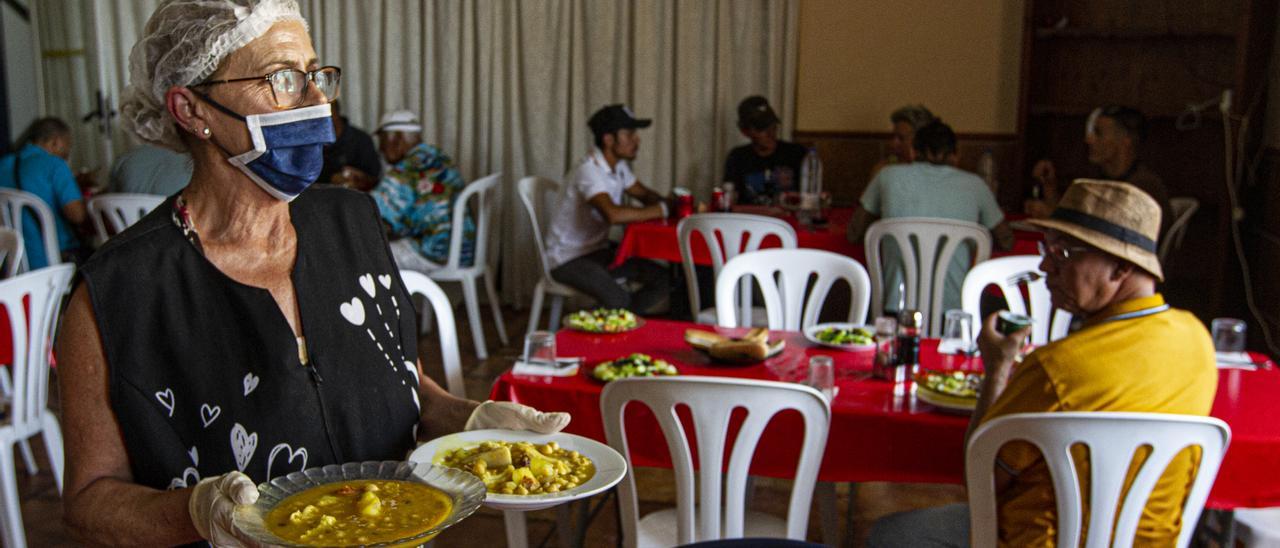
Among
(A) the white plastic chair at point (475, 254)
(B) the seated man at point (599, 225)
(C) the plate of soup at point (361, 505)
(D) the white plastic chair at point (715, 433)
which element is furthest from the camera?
(A) the white plastic chair at point (475, 254)

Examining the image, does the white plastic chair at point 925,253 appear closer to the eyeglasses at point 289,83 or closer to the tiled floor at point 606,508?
the tiled floor at point 606,508

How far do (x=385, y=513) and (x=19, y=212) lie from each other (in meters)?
4.51

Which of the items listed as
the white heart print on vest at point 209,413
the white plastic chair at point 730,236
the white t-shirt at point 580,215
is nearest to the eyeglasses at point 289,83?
the white heart print on vest at point 209,413

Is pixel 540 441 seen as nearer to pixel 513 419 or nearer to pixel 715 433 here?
pixel 513 419

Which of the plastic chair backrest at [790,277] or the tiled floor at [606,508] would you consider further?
the plastic chair backrest at [790,277]

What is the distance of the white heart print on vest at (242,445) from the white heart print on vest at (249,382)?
1.8 inches

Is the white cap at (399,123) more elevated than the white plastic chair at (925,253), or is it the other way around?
the white cap at (399,123)

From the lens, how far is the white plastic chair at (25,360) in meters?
2.95

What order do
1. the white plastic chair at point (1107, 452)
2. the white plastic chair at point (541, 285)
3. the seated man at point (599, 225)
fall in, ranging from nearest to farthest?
the white plastic chair at point (1107, 452), the seated man at point (599, 225), the white plastic chair at point (541, 285)

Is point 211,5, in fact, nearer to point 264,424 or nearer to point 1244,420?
point 264,424

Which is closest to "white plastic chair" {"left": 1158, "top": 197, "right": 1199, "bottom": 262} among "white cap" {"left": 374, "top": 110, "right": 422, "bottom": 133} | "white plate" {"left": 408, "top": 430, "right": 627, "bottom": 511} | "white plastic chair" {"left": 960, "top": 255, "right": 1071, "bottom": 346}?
"white plastic chair" {"left": 960, "top": 255, "right": 1071, "bottom": 346}

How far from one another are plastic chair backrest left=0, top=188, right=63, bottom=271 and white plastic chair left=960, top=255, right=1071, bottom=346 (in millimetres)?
3988

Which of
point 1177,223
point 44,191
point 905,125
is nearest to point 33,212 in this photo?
point 44,191

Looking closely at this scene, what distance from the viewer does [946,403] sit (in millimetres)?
2312
